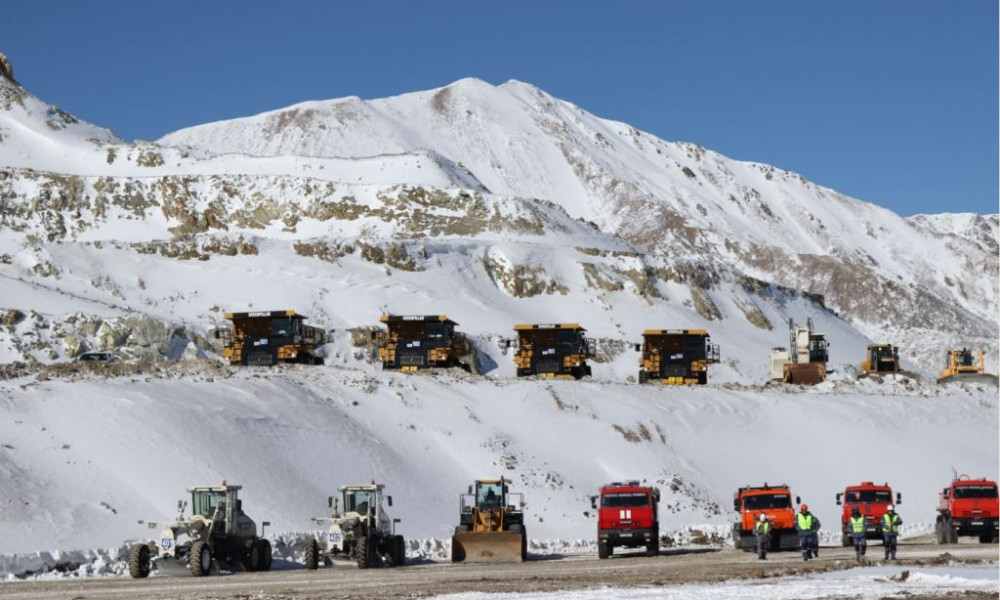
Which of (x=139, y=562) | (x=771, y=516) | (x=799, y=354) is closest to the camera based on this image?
(x=139, y=562)

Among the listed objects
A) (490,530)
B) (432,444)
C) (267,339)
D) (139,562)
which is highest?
(267,339)

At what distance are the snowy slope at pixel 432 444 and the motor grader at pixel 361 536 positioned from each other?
5982mm

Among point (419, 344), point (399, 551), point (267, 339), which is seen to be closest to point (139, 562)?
point (399, 551)

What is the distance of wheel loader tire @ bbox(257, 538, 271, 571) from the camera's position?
31241 millimetres

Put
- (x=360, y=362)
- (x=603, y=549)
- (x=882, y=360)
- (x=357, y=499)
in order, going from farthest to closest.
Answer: (x=882, y=360) → (x=360, y=362) → (x=603, y=549) → (x=357, y=499)

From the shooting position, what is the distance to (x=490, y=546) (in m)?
34.7

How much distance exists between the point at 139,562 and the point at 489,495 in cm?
1093

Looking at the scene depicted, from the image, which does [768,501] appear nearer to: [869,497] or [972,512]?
[869,497]

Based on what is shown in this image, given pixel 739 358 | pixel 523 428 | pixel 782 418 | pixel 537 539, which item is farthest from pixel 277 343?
pixel 739 358

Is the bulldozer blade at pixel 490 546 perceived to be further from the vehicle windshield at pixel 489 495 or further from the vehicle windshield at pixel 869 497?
the vehicle windshield at pixel 869 497

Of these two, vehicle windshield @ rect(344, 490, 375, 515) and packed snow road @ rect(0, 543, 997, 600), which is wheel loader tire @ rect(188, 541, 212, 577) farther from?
vehicle windshield @ rect(344, 490, 375, 515)

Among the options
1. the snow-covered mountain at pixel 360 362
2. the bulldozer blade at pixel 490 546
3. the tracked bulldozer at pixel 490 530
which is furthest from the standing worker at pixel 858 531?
the snow-covered mountain at pixel 360 362

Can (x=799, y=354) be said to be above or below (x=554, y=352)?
above

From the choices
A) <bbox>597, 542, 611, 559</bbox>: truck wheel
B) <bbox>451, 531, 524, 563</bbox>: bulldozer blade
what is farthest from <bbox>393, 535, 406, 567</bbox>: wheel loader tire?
<bbox>597, 542, 611, 559</bbox>: truck wheel
